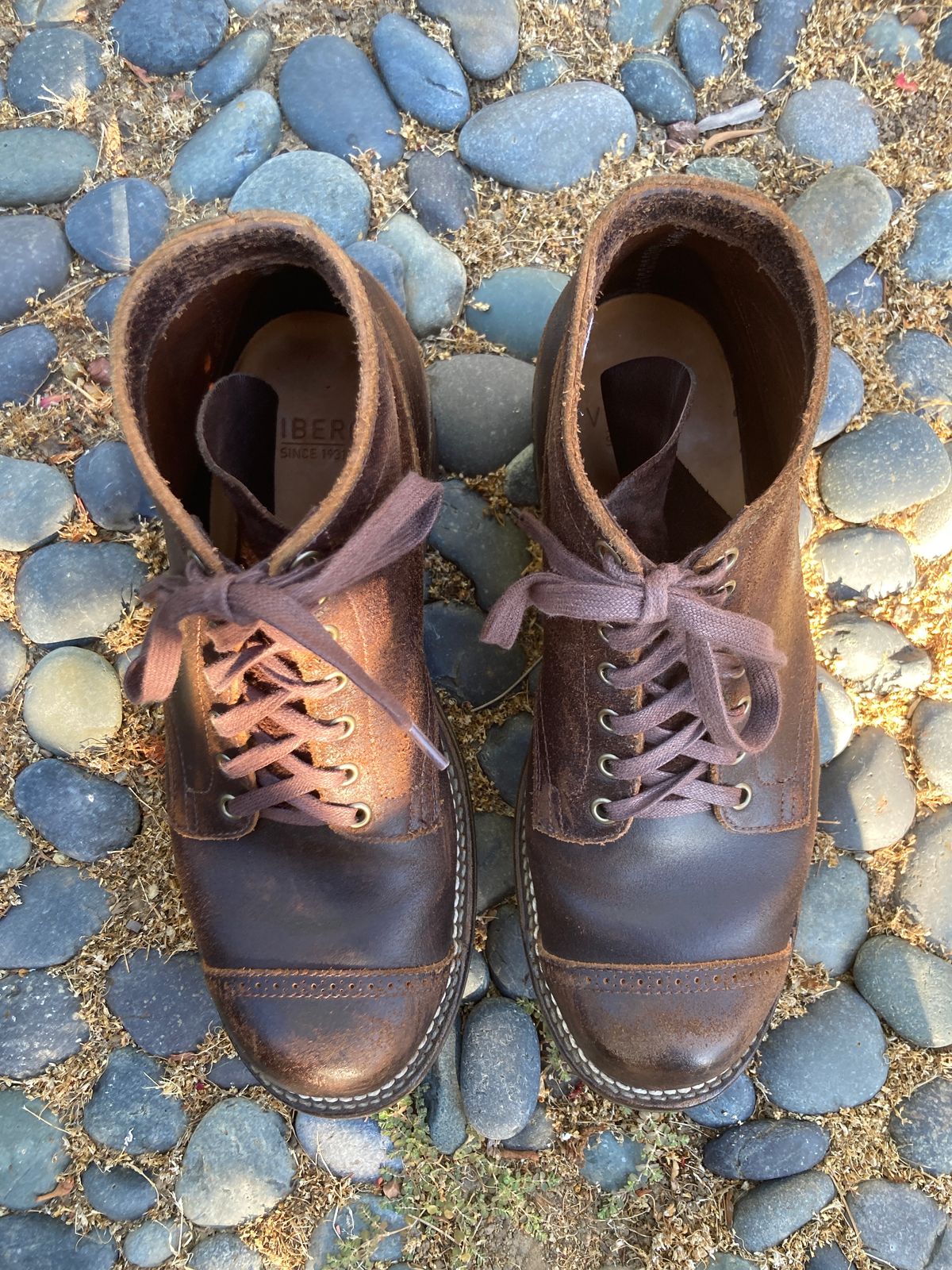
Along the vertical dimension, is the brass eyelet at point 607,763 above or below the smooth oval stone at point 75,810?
above

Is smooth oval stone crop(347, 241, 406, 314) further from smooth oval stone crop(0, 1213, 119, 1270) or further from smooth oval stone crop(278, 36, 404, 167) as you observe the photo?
smooth oval stone crop(0, 1213, 119, 1270)

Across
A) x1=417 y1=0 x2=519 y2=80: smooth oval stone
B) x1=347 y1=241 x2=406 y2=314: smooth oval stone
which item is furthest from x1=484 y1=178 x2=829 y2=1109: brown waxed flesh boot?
x1=417 y1=0 x2=519 y2=80: smooth oval stone

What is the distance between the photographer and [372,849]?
1661mm

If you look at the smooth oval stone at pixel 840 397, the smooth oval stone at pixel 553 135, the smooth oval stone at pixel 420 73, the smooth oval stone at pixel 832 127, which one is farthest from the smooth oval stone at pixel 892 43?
the smooth oval stone at pixel 420 73

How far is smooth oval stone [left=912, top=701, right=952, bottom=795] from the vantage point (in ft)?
6.77

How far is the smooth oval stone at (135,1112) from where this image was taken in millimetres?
2004

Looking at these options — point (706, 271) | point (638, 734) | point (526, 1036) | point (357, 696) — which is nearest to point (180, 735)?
point (357, 696)

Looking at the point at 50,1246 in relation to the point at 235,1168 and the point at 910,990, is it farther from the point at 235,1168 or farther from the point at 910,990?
the point at 910,990

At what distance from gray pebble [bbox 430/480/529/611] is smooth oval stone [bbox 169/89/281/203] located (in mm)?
919

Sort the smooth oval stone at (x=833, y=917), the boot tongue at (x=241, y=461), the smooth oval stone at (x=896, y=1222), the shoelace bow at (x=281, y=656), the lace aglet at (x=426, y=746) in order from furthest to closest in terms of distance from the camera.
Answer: the smooth oval stone at (x=833, y=917)
the smooth oval stone at (x=896, y=1222)
the boot tongue at (x=241, y=461)
the lace aglet at (x=426, y=746)
the shoelace bow at (x=281, y=656)

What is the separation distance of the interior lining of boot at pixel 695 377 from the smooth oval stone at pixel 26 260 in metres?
1.31

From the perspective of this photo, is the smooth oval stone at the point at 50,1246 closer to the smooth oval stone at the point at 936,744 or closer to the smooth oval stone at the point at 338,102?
the smooth oval stone at the point at 936,744

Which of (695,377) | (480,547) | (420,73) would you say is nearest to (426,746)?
(480,547)

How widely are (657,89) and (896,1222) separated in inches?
102
